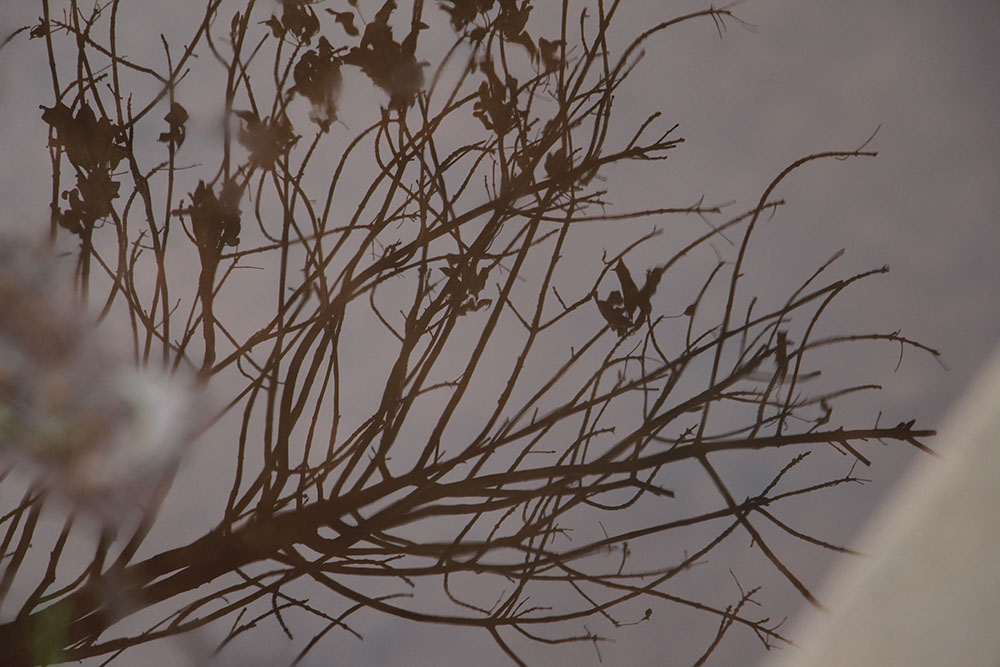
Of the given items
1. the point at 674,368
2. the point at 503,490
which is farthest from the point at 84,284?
the point at 674,368

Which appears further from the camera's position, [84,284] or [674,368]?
[84,284]

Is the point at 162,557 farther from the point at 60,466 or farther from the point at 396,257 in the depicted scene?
the point at 396,257

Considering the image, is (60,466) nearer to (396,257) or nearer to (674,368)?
(396,257)

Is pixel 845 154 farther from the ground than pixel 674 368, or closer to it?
farther from the ground

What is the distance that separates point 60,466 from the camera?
5.19ft

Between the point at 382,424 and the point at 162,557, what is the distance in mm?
520

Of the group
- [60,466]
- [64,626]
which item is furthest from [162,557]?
[60,466]

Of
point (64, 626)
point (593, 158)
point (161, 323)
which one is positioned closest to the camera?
point (64, 626)

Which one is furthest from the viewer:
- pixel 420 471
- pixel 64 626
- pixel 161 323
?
pixel 161 323

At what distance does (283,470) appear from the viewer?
1.53 meters

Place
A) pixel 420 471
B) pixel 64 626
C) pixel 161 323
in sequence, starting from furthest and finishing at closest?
pixel 161 323 → pixel 420 471 → pixel 64 626

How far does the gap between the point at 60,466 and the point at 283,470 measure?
519 millimetres

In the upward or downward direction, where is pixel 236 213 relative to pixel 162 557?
upward

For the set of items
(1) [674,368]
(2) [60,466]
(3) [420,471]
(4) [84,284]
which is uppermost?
(4) [84,284]
